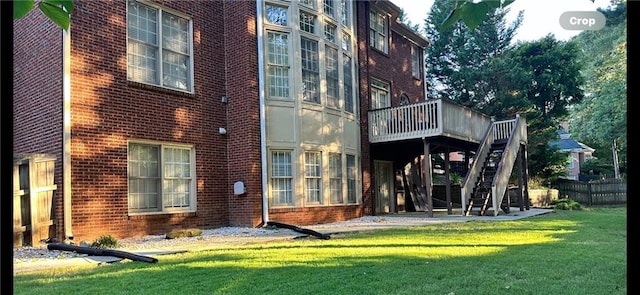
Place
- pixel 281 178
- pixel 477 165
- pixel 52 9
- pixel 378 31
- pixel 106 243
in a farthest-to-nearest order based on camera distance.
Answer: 1. pixel 378 31
2. pixel 477 165
3. pixel 281 178
4. pixel 106 243
5. pixel 52 9

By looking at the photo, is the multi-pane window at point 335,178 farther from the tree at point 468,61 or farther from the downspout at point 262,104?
the tree at point 468,61

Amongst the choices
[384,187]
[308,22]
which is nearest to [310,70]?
[308,22]

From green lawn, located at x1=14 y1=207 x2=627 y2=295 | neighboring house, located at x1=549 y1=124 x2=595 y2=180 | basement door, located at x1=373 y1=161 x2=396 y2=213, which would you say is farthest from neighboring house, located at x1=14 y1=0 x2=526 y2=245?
neighboring house, located at x1=549 y1=124 x2=595 y2=180

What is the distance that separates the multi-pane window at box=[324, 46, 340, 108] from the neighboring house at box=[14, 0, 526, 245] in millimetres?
57

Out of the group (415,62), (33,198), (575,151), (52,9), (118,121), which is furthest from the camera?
(575,151)

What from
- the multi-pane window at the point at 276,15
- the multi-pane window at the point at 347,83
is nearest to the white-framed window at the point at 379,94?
the multi-pane window at the point at 347,83

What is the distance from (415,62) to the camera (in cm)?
2136

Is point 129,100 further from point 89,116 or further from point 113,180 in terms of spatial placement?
point 113,180

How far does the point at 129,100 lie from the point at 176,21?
2405 millimetres

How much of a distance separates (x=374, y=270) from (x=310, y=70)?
8422mm

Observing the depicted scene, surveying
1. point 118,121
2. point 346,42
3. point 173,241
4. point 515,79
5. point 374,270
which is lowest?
point 173,241

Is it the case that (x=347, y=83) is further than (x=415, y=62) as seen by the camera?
No

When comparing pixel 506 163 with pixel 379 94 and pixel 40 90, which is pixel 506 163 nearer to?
pixel 379 94

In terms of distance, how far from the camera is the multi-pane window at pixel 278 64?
12.3 meters
